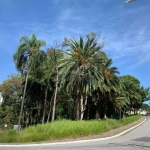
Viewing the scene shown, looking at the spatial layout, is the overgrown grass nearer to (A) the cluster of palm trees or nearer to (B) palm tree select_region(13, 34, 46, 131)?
(A) the cluster of palm trees

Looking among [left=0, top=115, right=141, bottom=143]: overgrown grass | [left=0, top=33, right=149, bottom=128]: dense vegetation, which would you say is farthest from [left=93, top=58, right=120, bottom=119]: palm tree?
[left=0, top=115, right=141, bottom=143]: overgrown grass

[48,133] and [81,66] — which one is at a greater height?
[81,66]

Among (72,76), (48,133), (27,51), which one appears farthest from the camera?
A: (27,51)

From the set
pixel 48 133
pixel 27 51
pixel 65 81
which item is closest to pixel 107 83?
pixel 65 81

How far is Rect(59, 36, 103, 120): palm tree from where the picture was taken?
26.8 meters

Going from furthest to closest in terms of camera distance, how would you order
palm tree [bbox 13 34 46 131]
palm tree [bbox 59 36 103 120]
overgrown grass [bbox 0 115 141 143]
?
palm tree [bbox 13 34 46 131] → palm tree [bbox 59 36 103 120] → overgrown grass [bbox 0 115 141 143]

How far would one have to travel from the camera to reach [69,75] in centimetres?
2712

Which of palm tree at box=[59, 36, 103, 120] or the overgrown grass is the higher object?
palm tree at box=[59, 36, 103, 120]

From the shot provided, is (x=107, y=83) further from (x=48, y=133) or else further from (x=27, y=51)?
(x=48, y=133)

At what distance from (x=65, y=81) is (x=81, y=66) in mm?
3353

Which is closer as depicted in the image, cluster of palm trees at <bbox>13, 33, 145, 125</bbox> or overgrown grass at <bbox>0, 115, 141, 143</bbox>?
overgrown grass at <bbox>0, 115, 141, 143</bbox>

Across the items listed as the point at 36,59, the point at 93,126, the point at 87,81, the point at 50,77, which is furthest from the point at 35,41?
the point at 93,126

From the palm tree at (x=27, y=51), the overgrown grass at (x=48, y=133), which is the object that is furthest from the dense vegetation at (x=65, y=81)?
the overgrown grass at (x=48, y=133)

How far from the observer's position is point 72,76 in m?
26.9
